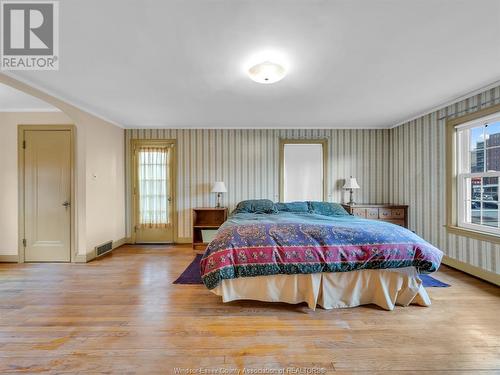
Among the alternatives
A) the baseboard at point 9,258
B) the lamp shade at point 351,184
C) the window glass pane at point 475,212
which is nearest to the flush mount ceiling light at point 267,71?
the lamp shade at point 351,184

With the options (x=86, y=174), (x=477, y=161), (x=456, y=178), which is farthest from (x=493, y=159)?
(x=86, y=174)

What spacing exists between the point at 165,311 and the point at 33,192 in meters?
3.12

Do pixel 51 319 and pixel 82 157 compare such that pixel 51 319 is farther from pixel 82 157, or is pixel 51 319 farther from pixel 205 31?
pixel 205 31

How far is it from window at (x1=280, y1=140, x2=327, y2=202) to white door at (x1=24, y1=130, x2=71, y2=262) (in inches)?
150

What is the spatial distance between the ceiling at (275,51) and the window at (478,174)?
57 cm

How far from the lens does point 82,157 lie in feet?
11.9

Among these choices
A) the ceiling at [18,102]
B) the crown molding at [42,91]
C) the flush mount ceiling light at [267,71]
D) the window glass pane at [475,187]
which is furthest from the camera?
the window glass pane at [475,187]

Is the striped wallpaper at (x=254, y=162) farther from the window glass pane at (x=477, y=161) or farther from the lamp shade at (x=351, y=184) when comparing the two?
the window glass pane at (x=477, y=161)

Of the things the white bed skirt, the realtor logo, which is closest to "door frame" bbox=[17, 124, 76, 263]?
the realtor logo

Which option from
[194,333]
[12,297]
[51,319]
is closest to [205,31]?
[194,333]

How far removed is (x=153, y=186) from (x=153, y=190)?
84 mm

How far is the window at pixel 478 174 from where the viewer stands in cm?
287

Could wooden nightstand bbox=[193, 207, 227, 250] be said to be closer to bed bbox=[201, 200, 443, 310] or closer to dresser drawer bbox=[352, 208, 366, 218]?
bed bbox=[201, 200, 443, 310]

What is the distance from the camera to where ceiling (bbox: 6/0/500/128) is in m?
1.58
